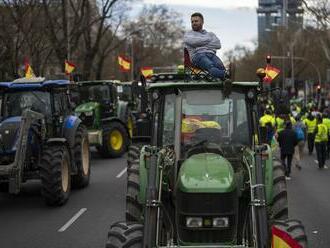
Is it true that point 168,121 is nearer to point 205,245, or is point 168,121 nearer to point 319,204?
point 205,245

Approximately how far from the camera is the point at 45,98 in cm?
1409

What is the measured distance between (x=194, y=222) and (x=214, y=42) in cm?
288

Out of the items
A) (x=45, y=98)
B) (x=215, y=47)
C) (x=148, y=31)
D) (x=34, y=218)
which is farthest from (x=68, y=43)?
(x=148, y=31)

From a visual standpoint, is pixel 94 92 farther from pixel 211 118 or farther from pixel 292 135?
pixel 211 118

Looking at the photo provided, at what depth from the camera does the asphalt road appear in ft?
33.0

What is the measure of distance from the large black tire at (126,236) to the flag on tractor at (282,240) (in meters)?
1.29

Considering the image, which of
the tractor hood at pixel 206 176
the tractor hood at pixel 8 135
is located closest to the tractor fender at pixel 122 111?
the tractor hood at pixel 8 135

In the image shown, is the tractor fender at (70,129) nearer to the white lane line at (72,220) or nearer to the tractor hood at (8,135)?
the tractor hood at (8,135)

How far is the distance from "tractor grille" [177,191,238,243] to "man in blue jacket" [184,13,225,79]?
7.19 feet

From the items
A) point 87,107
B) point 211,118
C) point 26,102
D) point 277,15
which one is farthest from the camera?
point 277,15

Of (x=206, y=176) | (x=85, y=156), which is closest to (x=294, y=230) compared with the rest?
(x=206, y=176)

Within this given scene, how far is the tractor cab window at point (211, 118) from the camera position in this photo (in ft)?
24.1

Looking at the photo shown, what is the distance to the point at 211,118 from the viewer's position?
744 centimetres

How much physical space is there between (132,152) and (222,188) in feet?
23.2
